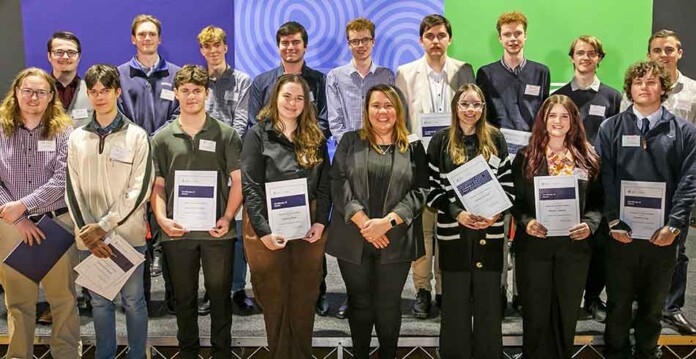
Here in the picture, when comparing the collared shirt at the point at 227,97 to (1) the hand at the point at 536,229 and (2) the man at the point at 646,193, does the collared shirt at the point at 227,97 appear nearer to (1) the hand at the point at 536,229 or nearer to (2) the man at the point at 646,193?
(1) the hand at the point at 536,229

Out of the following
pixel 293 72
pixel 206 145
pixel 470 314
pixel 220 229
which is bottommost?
pixel 470 314

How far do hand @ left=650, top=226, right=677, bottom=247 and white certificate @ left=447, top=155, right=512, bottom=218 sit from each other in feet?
2.83

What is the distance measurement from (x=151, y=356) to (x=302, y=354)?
1.11 m

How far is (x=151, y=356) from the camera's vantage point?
396cm

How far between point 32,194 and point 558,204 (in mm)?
2920

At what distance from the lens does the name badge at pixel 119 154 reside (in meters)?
3.32

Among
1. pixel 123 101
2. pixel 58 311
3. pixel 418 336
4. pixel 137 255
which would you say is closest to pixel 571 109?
pixel 418 336

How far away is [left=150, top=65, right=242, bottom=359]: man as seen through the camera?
339 cm

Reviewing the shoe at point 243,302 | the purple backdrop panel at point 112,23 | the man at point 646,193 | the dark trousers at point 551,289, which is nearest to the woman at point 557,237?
the dark trousers at point 551,289

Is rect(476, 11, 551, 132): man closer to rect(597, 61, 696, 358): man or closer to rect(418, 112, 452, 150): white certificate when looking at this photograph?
rect(418, 112, 452, 150): white certificate

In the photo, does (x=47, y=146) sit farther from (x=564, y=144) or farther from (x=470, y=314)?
(x=564, y=144)

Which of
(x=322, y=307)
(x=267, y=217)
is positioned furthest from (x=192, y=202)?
(x=322, y=307)

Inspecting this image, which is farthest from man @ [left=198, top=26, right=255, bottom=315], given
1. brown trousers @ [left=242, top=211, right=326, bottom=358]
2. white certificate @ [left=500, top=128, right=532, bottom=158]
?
white certificate @ [left=500, top=128, right=532, bottom=158]

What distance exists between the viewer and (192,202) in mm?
3391
